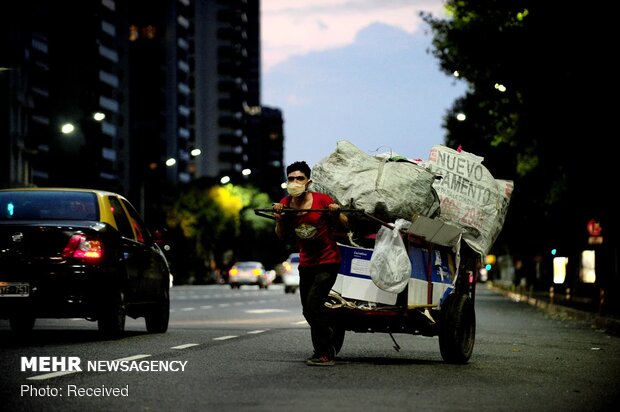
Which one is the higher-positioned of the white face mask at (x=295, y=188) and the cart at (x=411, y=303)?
the white face mask at (x=295, y=188)

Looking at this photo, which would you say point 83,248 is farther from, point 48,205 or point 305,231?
point 305,231

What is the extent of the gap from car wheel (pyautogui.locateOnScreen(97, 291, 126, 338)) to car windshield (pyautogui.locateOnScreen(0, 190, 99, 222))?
1019 mm

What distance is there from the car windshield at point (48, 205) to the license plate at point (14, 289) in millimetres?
934

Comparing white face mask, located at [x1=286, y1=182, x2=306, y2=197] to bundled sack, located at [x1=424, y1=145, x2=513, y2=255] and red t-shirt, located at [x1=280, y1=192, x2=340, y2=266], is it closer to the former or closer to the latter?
red t-shirt, located at [x1=280, y1=192, x2=340, y2=266]

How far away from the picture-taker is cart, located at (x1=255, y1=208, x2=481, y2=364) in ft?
44.2

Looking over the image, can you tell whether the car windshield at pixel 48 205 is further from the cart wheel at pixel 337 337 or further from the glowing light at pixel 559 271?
the glowing light at pixel 559 271

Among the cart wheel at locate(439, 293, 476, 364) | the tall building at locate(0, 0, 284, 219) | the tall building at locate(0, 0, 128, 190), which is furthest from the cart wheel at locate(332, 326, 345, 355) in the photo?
the tall building at locate(0, 0, 128, 190)

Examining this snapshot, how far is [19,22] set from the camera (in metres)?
87.8

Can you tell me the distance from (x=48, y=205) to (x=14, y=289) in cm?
130

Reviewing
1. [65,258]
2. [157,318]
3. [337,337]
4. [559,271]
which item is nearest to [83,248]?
[65,258]

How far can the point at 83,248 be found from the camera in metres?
16.4

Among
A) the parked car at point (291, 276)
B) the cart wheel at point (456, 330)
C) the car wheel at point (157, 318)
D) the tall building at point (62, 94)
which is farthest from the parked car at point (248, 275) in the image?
the cart wheel at point (456, 330)

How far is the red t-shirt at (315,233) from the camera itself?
12898mm

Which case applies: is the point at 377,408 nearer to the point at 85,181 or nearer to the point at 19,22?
the point at 19,22
